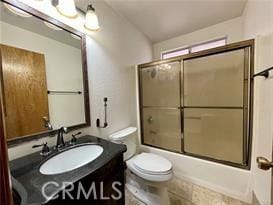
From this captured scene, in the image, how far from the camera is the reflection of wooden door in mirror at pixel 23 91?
91cm

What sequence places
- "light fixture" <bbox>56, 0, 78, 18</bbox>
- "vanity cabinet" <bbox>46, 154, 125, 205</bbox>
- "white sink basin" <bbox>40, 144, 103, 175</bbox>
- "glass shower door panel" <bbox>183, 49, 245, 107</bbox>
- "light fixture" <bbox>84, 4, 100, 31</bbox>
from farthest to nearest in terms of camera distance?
"glass shower door panel" <bbox>183, 49, 245, 107</bbox>, "light fixture" <bbox>84, 4, 100, 31</bbox>, "light fixture" <bbox>56, 0, 78, 18</bbox>, "white sink basin" <bbox>40, 144, 103, 175</bbox>, "vanity cabinet" <bbox>46, 154, 125, 205</bbox>

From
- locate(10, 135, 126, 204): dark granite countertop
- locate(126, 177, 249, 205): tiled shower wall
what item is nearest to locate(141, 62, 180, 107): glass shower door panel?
locate(126, 177, 249, 205): tiled shower wall

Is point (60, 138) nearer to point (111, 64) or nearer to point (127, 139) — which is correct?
point (127, 139)

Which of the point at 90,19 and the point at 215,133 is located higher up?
the point at 90,19

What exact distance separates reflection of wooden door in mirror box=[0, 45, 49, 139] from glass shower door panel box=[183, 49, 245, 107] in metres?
1.66

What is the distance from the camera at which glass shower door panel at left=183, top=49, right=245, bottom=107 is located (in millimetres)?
1577

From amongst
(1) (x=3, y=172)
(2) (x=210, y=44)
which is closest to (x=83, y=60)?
(1) (x=3, y=172)

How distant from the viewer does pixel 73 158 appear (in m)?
1.12

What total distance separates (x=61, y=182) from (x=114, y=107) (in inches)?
47.4

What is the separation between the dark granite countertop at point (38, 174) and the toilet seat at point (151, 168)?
0.50 m

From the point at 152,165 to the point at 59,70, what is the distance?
4.16 ft

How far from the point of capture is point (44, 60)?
3.70ft
